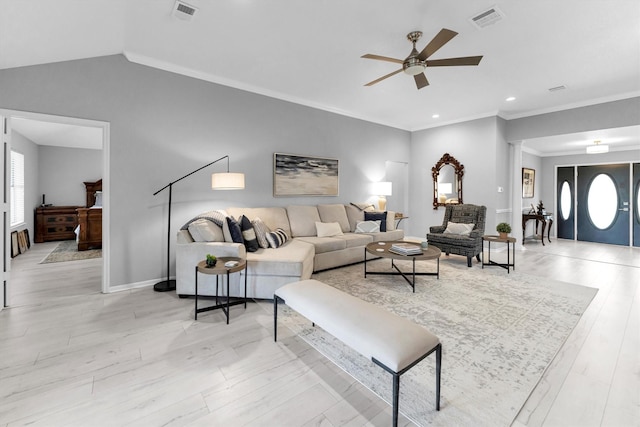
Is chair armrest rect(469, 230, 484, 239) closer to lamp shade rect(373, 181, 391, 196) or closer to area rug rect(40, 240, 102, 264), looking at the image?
lamp shade rect(373, 181, 391, 196)

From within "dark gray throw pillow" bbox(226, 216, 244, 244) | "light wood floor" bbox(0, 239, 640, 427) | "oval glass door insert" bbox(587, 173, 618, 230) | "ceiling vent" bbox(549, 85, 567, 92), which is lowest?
"light wood floor" bbox(0, 239, 640, 427)

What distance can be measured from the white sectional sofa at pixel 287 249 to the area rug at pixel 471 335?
367 mm

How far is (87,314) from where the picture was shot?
2.79 meters

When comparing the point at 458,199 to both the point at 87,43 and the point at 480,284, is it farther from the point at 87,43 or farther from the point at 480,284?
the point at 87,43

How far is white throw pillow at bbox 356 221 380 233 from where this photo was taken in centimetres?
527

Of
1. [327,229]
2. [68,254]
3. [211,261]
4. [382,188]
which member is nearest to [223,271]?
[211,261]

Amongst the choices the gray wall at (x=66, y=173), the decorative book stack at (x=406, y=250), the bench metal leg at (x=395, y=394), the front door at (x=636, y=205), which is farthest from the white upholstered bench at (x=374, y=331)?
the front door at (x=636, y=205)

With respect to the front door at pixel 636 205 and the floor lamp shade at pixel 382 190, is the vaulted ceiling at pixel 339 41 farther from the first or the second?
the front door at pixel 636 205

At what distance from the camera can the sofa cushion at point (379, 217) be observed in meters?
5.44

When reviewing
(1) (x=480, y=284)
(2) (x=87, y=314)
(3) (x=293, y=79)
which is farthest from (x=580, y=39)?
(2) (x=87, y=314)

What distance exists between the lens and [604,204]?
7.20 m

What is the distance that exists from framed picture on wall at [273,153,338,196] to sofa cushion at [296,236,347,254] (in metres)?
0.97

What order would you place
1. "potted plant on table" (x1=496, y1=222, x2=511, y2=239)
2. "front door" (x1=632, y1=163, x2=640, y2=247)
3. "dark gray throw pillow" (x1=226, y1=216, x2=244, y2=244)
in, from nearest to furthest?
"dark gray throw pillow" (x1=226, y1=216, x2=244, y2=244) → "potted plant on table" (x1=496, y1=222, x2=511, y2=239) → "front door" (x1=632, y1=163, x2=640, y2=247)

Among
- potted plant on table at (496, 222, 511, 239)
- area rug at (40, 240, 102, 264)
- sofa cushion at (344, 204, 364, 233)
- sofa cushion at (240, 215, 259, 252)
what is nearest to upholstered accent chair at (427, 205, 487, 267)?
potted plant on table at (496, 222, 511, 239)
